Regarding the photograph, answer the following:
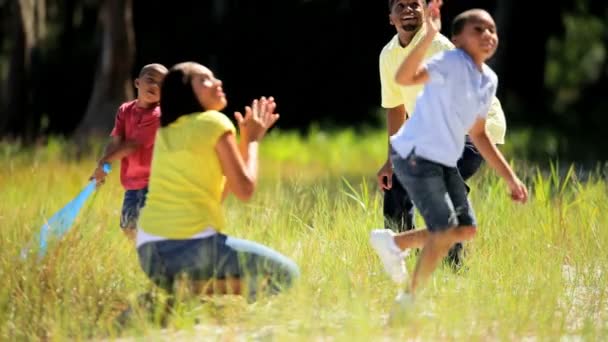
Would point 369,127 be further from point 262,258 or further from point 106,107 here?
point 262,258

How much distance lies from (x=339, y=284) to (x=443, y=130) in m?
1.02

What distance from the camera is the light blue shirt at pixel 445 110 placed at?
18.9ft

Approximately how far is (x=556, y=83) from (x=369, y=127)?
17201 millimetres

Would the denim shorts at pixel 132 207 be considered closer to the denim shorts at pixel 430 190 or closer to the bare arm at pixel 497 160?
the denim shorts at pixel 430 190

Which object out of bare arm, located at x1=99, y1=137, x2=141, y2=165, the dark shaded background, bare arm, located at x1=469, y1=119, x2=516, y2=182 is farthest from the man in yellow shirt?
the dark shaded background

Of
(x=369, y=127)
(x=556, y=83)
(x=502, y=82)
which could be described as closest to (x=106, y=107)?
(x=369, y=127)

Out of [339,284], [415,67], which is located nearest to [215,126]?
[415,67]

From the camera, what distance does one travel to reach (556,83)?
38.8 metres

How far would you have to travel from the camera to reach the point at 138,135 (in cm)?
699

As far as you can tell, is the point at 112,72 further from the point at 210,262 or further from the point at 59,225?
the point at 210,262

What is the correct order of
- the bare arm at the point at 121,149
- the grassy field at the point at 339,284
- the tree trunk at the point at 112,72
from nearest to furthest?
the grassy field at the point at 339,284, the bare arm at the point at 121,149, the tree trunk at the point at 112,72

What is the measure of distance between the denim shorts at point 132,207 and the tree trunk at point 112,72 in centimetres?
1168

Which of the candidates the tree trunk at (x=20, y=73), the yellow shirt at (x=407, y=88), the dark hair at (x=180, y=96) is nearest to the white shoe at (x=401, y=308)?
the dark hair at (x=180, y=96)

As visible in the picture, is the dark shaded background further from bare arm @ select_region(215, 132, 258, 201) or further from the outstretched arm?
bare arm @ select_region(215, 132, 258, 201)
